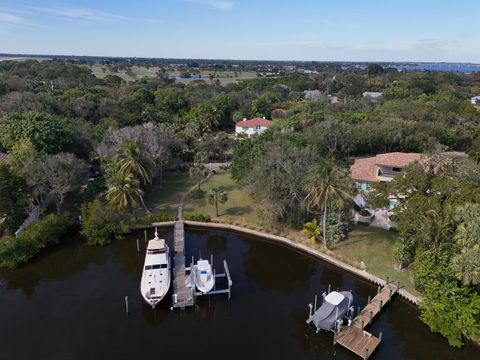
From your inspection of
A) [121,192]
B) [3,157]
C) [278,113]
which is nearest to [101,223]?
[121,192]

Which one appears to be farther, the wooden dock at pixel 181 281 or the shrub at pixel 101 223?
the shrub at pixel 101 223

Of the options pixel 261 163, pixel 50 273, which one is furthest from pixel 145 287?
pixel 261 163

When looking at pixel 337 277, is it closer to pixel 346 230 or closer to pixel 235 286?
pixel 346 230

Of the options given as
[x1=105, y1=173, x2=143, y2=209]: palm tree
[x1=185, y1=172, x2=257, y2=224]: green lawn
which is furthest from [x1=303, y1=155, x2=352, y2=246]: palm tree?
[x1=105, y1=173, x2=143, y2=209]: palm tree

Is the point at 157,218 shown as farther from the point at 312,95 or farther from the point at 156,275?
the point at 312,95

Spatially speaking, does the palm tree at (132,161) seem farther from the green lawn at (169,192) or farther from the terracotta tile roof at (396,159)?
the terracotta tile roof at (396,159)

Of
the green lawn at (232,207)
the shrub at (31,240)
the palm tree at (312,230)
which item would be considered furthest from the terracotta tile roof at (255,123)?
the shrub at (31,240)

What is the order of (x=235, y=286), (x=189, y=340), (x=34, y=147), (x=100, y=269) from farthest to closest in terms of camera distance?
(x=34, y=147), (x=100, y=269), (x=235, y=286), (x=189, y=340)
